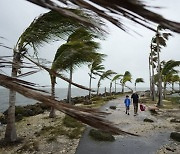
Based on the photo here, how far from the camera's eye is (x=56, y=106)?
3.45 feet

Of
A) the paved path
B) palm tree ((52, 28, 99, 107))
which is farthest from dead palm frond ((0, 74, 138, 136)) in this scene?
palm tree ((52, 28, 99, 107))

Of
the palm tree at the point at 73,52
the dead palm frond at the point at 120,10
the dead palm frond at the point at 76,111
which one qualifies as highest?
the palm tree at the point at 73,52

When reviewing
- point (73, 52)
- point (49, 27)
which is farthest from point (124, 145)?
point (49, 27)

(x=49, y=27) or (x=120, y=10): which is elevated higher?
(x=49, y=27)

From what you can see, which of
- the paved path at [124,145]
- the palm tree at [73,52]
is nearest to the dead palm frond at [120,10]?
the paved path at [124,145]

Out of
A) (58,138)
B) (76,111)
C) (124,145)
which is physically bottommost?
(124,145)

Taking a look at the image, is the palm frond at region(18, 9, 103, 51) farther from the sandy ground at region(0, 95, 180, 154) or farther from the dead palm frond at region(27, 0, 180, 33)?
the dead palm frond at region(27, 0, 180, 33)

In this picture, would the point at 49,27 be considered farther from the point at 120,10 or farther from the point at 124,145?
the point at 120,10

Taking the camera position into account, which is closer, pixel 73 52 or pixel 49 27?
pixel 49 27

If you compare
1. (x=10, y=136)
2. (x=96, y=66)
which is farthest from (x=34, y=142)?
(x=96, y=66)

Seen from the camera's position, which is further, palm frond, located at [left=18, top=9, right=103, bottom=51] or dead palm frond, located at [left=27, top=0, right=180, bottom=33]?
palm frond, located at [left=18, top=9, right=103, bottom=51]

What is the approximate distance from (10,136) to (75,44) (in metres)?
4.80

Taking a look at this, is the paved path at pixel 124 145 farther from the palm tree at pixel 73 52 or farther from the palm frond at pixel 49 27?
the palm frond at pixel 49 27

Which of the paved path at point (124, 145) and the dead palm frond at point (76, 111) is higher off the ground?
the dead palm frond at point (76, 111)
